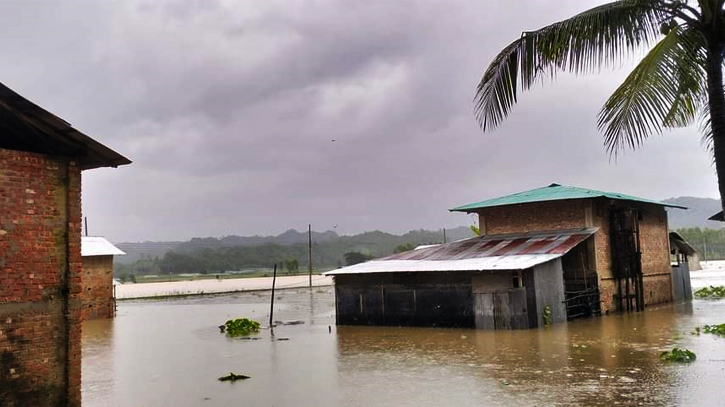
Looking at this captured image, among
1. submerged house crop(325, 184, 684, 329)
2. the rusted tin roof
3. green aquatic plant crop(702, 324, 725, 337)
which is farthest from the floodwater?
the rusted tin roof

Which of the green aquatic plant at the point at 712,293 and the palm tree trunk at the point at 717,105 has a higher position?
the palm tree trunk at the point at 717,105

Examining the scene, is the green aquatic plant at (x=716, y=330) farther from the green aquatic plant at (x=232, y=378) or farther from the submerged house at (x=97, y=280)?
the submerged house at (x=97, y=280)

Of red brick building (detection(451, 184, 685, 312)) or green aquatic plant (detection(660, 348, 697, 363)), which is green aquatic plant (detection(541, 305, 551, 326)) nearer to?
red brick building (detection(451, 184, 685, 312))

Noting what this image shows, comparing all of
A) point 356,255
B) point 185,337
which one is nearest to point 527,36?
point 185,337

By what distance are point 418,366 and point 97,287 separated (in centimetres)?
2482

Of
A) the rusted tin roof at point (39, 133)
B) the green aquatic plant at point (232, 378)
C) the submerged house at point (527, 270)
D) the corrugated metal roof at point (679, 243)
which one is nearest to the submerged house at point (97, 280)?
the submerged house at point (527, 270)

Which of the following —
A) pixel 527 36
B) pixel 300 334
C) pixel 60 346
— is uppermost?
pixel 527 36

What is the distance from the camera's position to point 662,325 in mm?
21203

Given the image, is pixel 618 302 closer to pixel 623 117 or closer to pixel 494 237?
pixel 494 237

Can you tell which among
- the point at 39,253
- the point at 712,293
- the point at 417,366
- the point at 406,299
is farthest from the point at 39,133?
the point at 712,293

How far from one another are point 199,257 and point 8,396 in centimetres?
15651

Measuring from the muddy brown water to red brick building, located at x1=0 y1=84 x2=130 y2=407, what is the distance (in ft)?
9.49

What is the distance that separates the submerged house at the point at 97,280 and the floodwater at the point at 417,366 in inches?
335

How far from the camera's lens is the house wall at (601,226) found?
25.7 metres
